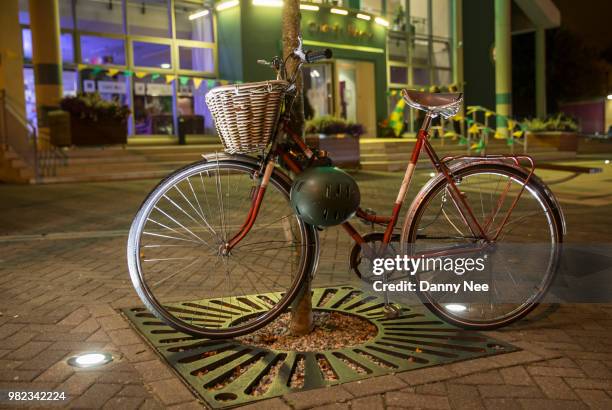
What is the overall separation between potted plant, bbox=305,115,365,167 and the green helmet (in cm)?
1094

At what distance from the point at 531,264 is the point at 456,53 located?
2436 cm

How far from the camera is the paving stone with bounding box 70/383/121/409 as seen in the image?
2.52 meters

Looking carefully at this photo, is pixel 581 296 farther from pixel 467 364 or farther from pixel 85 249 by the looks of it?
pixel 85 249

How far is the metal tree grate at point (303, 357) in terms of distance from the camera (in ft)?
8.82

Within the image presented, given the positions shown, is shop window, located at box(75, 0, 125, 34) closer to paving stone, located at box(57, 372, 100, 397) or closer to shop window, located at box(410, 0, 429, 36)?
shop window, located at box(410, 0, 429, 36)

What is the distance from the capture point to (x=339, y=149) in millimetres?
14141

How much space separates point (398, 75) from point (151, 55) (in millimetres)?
10967

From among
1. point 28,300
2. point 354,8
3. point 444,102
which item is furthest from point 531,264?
point 354,8

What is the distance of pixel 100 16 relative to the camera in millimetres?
18953

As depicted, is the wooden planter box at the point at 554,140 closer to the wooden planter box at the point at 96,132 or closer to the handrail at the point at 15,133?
the wooden planter box at the point at 96,132

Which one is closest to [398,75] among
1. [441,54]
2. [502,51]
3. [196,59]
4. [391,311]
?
[441,54]

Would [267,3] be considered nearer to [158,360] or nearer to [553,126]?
[553,126]

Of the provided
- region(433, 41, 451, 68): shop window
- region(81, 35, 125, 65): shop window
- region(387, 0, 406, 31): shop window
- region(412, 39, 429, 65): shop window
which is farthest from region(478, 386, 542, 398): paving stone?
region(433, 41, 451, 68): shop window

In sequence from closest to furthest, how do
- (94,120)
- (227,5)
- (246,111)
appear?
(246,111)
(94,120)
(227,5)
